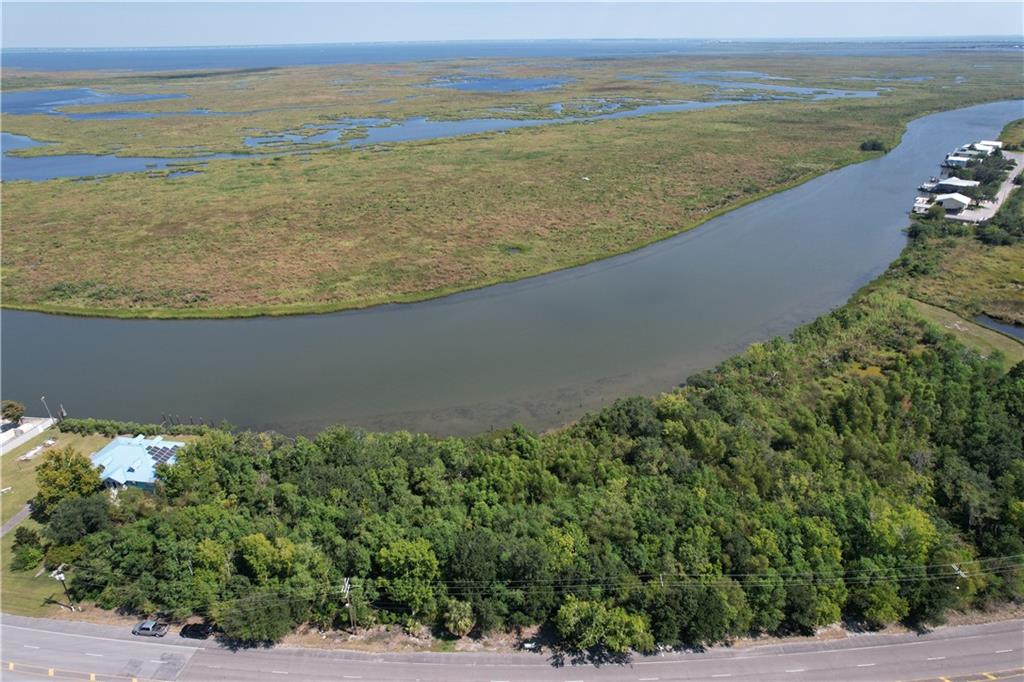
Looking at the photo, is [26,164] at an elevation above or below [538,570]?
above

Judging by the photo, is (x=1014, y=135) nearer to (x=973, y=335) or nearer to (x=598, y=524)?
(x=973, y=335)

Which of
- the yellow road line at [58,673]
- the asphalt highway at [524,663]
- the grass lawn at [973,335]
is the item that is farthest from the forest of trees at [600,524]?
the grass lawn at [973,335]

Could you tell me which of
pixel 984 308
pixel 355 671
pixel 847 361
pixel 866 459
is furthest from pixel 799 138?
pixel 355 671

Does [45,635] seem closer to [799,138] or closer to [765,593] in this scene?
[765,593]

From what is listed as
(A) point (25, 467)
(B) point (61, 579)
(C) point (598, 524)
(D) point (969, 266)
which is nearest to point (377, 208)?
(A) point (25, 467)

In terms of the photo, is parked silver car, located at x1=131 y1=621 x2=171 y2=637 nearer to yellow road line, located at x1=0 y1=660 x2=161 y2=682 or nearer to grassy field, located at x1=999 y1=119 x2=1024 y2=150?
yellow road line, located at x1=0 y1=660 x2=161 y2=682
